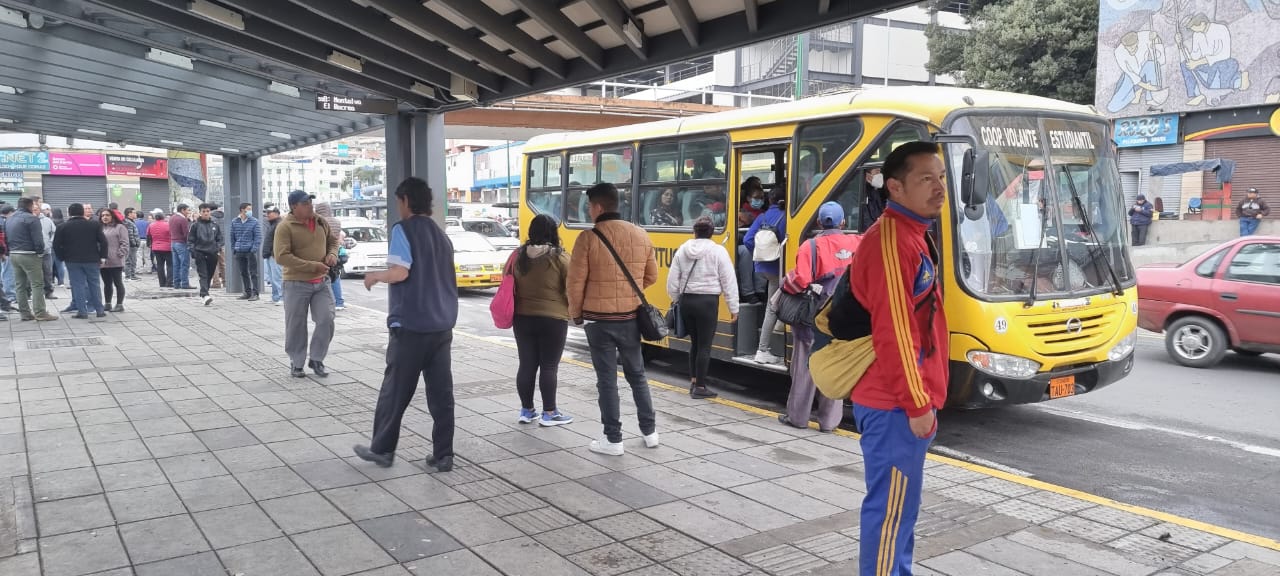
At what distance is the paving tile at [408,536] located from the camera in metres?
4.23

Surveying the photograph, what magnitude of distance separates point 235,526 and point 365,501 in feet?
2.26

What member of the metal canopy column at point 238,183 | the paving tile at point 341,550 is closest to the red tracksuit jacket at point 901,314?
the paving tile at point 341,550

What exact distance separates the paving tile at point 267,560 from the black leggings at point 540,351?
8.06ft

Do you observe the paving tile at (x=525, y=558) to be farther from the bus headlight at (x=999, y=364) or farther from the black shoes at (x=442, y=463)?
the bus headlight at (x=999, y=364)

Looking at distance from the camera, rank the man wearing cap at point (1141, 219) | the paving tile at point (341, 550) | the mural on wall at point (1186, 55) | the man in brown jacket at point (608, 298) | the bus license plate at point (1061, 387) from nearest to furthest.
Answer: the paving tile at point (341, 550)
the man in brown jacket at point (608, 298)
the bus license plate at point (1061, 387)
the man wearing cap at point (1141, 219)
the mural on wall at point (1186, 55)

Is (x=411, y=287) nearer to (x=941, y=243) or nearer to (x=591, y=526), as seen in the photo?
(x=591, y=526)

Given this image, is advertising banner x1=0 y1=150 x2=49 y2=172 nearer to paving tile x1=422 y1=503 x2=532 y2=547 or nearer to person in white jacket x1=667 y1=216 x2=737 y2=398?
person in white jacket x1=667 y1=216 x2=737 y2=398

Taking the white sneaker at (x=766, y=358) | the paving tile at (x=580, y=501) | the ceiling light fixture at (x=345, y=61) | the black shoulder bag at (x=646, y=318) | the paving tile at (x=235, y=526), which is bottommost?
the paving tile at (x=580, y=501)

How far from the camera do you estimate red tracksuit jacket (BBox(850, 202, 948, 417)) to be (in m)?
3.09

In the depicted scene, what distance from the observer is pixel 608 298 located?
590 centimetres

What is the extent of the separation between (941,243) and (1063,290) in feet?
3.49

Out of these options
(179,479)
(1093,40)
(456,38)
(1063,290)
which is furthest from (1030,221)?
(1093,40)

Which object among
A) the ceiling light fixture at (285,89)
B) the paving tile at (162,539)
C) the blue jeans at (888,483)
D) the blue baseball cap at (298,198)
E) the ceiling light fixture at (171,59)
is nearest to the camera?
the blue jeans at (888,483)

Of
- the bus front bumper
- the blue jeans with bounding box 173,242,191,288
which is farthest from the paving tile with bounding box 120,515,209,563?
the blue jeans with bounding box 173,242,191,288
